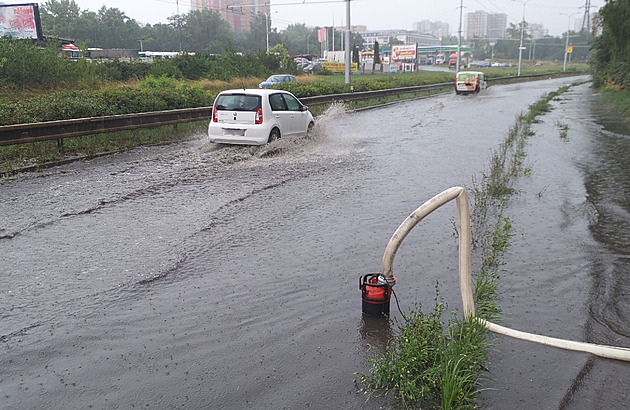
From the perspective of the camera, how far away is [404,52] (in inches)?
4028

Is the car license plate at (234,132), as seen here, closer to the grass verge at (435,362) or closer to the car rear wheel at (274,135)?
the car rear wheel at (274,135)

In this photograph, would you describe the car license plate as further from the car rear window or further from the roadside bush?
the roadside bush

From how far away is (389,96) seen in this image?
38562mm

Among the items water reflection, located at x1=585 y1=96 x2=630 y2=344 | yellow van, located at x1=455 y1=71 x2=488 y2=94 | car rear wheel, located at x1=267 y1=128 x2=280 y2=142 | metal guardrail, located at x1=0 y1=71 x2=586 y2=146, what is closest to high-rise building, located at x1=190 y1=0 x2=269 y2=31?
yellow van, located at x1=455 y1=71 x2=488 y2=94

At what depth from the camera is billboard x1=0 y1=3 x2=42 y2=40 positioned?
39.3m

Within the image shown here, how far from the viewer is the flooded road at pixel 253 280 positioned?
13.5 ft

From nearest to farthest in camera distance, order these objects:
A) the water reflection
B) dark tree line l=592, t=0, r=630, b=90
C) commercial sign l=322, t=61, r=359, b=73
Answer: the water reflection, dark tree line l=592, t=0, r=630, b=90, commercial sign l=322, t=61, r=359, b=73

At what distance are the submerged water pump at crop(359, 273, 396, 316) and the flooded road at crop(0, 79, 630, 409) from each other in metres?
0.20

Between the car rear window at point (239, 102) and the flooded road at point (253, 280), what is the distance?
2179 millimetres

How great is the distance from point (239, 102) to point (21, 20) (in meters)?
33.9

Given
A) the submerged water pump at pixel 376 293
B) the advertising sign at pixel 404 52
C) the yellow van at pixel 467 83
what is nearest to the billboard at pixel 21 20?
the yellow van at pixel 467 83

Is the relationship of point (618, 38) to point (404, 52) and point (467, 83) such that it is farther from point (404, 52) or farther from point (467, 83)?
point (404, 52)

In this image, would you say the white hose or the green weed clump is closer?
the green weed clump

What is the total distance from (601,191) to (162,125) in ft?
38.9
